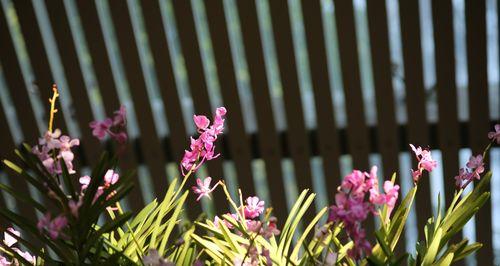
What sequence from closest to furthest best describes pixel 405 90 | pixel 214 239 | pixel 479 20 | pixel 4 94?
pixel 214 239, pixel 479 20, pixel 405 90, pixel 4 94

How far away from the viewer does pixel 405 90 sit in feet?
10.3

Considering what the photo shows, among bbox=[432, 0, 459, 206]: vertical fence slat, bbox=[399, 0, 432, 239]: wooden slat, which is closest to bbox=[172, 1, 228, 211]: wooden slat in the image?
bbox=[399, 0, 432, 239]: wooden slat

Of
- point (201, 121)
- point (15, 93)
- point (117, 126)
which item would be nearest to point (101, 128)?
point (117, 126)

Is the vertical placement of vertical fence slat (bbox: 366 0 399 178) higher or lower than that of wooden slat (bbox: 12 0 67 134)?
lower

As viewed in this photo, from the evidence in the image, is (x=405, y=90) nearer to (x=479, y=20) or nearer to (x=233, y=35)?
(x=479, y=20)

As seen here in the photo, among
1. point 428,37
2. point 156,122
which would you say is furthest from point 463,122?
point 156,122

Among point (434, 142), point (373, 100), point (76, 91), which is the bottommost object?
point (434, 142)

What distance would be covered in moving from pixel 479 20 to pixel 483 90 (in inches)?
11.6

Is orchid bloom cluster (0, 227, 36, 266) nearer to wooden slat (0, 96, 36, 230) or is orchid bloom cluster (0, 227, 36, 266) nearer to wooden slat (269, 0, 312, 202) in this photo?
wooden slat (269, 0, 312, 202)

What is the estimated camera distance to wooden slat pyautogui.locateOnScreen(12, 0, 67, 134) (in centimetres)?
310

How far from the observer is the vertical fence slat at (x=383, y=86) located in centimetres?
299

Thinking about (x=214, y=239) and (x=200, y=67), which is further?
(x=200, y=67)

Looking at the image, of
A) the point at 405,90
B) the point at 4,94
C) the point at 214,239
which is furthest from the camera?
the point at 4,94

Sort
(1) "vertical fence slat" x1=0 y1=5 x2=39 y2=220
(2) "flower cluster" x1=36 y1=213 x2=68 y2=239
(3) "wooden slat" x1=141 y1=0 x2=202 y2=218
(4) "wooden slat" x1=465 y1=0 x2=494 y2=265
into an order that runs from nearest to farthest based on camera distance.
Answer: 1. (2) "flower cluster" x1=36 y1=213 x2=68 y2=239
2. (4) "wooden slat" x1=465 y1=0 x2=494 y2=265
3. (3) "wooden slat" x1=141 y1=0 x2=202 y2=218
4. (1) "vertical fence slat" x1=0 y1=5 x2=39 y2=220
